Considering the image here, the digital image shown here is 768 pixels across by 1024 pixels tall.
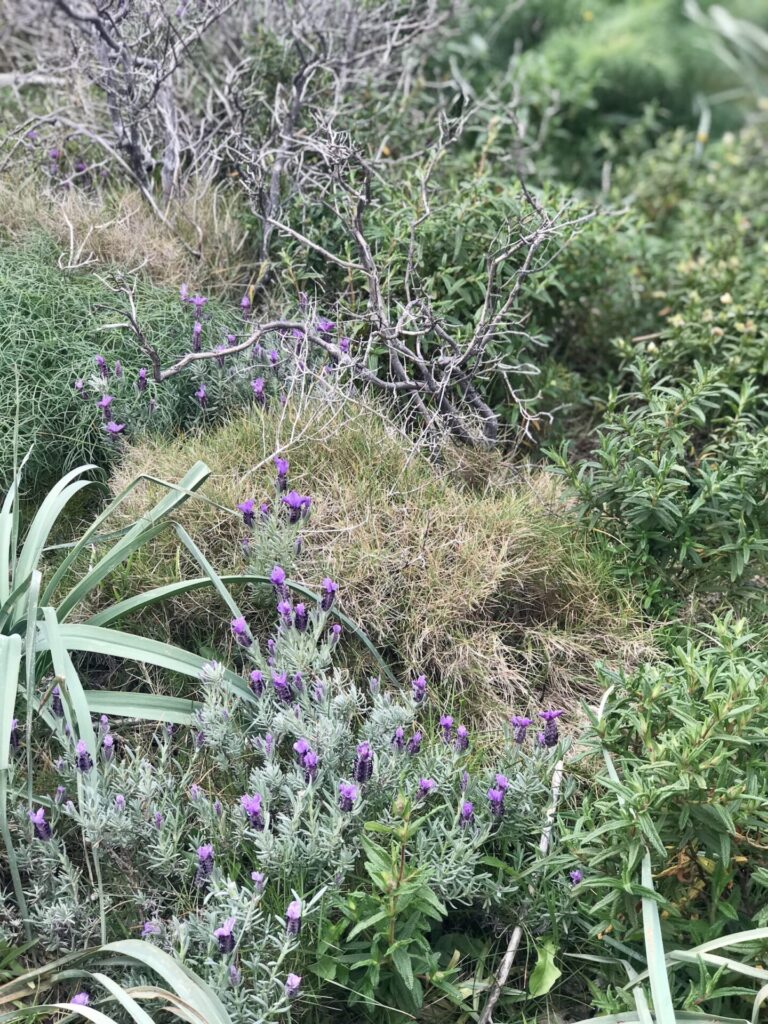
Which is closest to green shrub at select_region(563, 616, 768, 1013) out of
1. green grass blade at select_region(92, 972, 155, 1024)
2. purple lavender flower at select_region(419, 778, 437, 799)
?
purple lavender flower at select_region(419, 778, 437, 799)

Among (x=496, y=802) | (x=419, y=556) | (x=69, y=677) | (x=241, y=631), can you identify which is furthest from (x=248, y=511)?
(x=496, y=802)

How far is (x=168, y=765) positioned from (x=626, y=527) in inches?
58.9

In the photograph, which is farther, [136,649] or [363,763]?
[136,649]

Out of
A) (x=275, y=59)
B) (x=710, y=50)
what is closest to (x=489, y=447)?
(x=275, y=59)

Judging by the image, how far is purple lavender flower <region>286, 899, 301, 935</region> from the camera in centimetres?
208

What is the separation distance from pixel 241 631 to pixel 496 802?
0.71 m

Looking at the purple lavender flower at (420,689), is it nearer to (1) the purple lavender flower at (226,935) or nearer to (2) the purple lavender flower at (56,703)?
(1) the purple lavender flower at (226,935)

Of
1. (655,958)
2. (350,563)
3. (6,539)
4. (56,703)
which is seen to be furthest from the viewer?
(350,563)

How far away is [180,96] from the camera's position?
458cm

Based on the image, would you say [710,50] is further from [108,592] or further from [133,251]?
[108,592]

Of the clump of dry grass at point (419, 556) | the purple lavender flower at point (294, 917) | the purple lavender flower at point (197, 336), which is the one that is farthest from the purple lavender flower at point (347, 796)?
the purple lavender flower at point (197, 336)

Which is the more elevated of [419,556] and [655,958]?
[419,556]

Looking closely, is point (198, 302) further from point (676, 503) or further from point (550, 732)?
point (550, 732)

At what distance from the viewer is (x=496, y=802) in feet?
7.68
